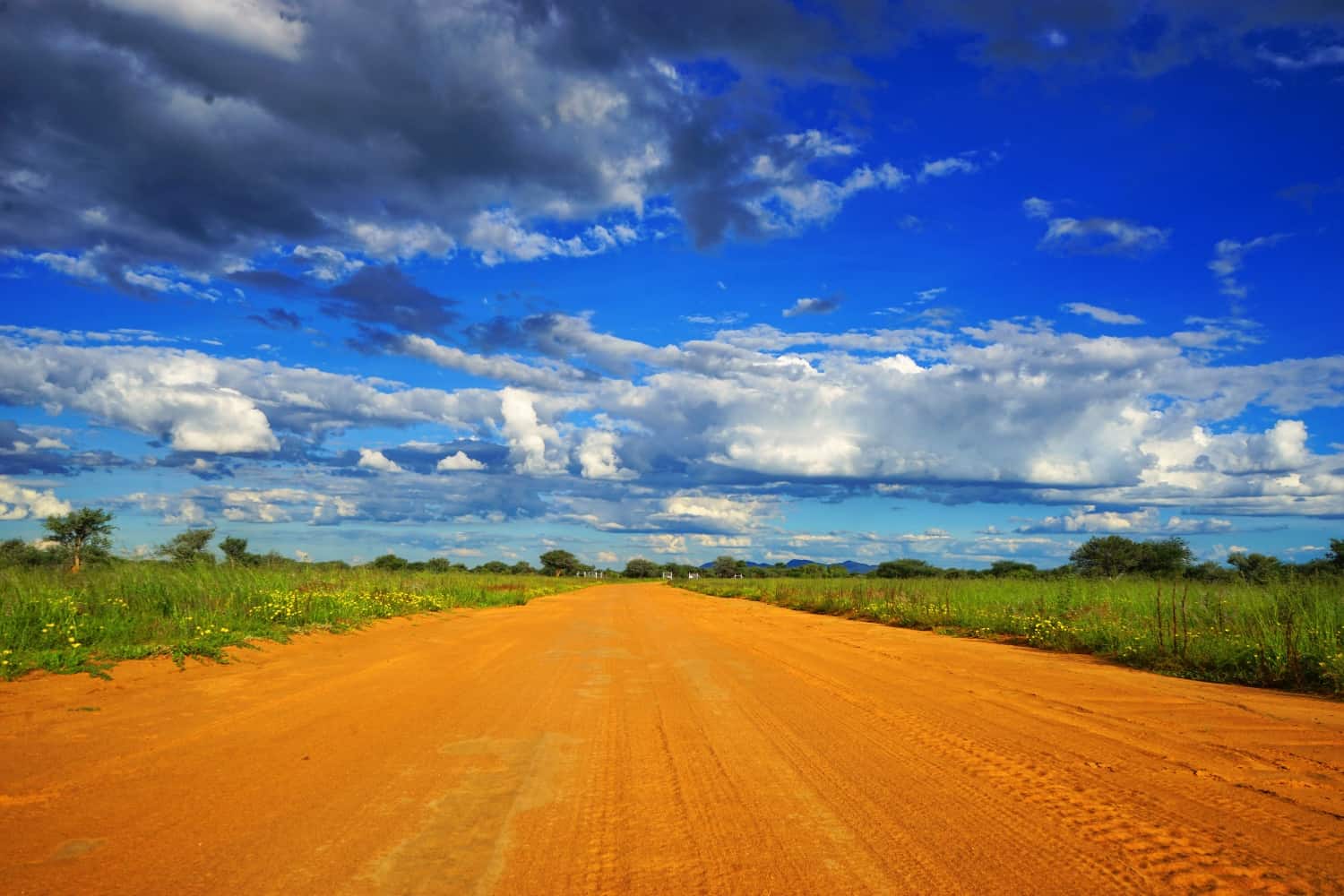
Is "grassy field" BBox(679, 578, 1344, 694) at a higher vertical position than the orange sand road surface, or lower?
higher

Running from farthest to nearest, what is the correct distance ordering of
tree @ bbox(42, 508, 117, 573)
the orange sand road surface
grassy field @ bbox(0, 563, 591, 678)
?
tree @ bbox(42, 508, 117, 573) < grassy field @ bbox(0, 563, 591, 678) < the orange sand road surface

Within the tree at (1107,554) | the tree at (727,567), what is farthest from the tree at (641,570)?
the tree at (1107,554)

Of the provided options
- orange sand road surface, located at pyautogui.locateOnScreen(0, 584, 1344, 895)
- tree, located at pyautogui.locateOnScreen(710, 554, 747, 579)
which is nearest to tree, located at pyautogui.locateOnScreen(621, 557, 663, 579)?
tree, located at pyautogui.locateOnScreen(710, 554, 747, 579)

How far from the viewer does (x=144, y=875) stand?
11.5 ft

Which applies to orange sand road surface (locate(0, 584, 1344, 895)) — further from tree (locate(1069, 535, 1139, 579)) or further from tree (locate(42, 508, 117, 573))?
tree (locate(1069, 535, 1139, 579))

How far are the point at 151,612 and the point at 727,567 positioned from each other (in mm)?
154573

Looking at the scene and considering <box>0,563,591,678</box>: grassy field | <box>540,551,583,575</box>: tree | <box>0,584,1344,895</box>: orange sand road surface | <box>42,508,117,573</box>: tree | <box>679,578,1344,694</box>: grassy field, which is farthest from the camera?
<box>540,551,583,575</box>: tree

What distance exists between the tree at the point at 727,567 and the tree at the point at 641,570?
62.7 feet

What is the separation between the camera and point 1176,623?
12945 mm

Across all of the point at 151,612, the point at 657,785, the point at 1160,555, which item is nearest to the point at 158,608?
the point at 151,612

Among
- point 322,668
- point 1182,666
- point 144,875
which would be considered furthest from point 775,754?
point 1182,666

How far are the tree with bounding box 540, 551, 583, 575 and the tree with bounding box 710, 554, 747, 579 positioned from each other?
29.9m

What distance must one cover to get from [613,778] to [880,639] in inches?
446

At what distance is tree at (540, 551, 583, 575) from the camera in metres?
143
